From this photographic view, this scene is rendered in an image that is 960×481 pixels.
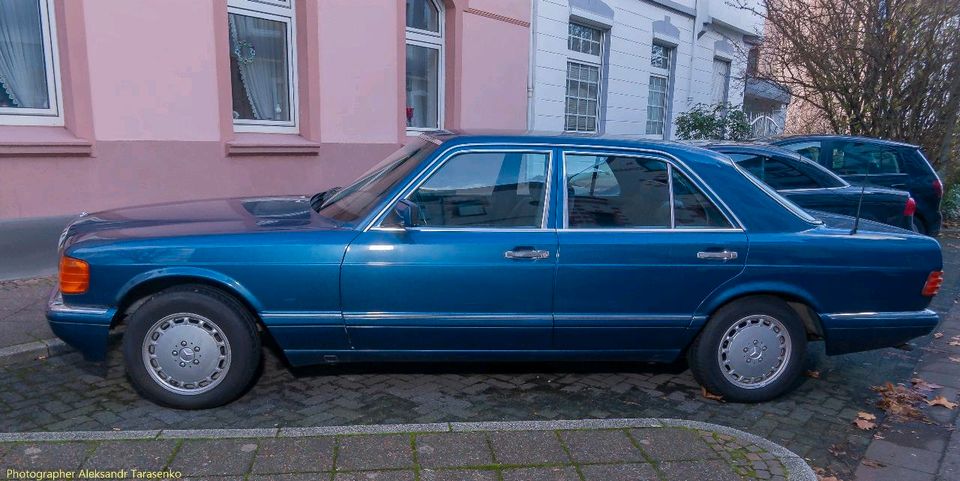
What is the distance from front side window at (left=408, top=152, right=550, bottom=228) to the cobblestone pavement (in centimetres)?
113

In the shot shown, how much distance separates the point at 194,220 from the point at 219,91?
4045 millimetres

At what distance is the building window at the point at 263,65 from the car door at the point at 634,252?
5542mm

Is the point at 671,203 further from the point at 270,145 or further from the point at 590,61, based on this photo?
the point at 590,61

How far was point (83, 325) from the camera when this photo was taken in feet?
13.3

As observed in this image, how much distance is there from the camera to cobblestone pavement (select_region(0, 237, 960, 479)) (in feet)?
13.5

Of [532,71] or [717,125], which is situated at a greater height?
[532,71]

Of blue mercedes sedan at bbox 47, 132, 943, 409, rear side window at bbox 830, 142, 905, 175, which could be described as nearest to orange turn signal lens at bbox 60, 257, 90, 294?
blue mercedes sedan at bbox 47, 132, 943, 409

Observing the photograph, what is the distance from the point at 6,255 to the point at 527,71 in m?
7.86

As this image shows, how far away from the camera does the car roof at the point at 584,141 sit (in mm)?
4434

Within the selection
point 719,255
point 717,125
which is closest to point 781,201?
point 719,255

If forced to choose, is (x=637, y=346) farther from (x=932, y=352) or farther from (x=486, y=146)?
(x=932, y=352)

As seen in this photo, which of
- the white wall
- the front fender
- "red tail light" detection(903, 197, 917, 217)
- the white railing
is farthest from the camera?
the white railing

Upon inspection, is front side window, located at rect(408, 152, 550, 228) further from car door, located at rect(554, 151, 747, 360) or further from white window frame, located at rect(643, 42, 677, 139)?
white window frame, located at rect(643, 42, 677, 139)

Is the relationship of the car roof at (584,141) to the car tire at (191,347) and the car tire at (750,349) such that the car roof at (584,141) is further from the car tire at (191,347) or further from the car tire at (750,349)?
the car tire at (191,347)
